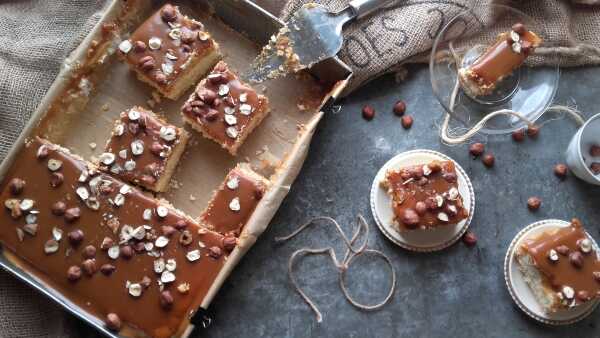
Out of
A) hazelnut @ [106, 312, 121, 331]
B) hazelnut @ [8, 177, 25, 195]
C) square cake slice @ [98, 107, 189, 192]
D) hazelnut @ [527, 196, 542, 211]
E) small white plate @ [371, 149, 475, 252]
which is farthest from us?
hazelnut @ [527, 196, 542, 211]

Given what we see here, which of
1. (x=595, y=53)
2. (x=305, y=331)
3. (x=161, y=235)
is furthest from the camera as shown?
(x=595, y=53)

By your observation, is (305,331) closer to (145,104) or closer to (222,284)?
(222,284)

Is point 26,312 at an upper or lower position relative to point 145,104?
lower

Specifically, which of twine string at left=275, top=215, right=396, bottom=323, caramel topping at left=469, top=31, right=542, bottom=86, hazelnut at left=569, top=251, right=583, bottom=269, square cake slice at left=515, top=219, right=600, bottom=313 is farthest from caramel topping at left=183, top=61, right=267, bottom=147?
hazelnut at left=569, top=251, right=583, bottom=269

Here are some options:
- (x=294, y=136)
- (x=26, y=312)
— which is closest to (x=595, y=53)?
(x=294, y=136)

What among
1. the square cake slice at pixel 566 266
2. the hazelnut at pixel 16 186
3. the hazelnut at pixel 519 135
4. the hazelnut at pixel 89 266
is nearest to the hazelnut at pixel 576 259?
the square cake slice at pixel 566 266

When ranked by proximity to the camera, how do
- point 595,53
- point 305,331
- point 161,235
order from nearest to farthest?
point 161,235 < point 305,331 < point 595,53

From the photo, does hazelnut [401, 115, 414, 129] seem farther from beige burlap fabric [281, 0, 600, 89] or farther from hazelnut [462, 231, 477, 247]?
hazelnut [462, 231, 477, 247]

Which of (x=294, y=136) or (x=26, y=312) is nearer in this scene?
(x=26, y=312)
